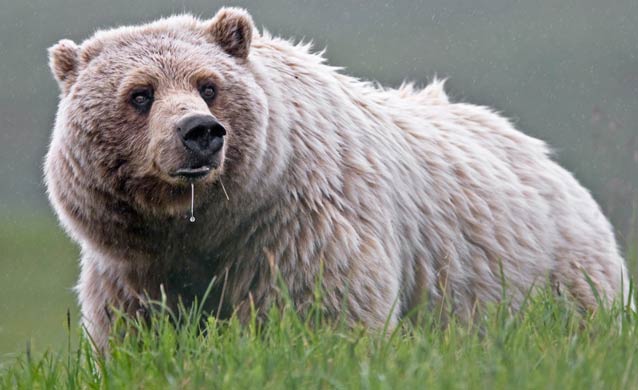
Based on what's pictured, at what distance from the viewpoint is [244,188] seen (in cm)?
620

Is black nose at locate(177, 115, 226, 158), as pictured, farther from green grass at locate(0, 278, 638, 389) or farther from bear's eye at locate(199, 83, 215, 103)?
green grass at locate(0, 278, 638, 389)

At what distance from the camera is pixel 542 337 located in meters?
5.04

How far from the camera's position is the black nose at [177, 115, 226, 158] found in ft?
18.8

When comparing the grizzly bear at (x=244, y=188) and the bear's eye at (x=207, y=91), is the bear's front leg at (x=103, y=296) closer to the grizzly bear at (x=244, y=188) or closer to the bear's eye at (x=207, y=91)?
the grizzly bear at (x=244, y=188)

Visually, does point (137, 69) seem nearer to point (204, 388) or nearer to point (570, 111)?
point (204, 388)

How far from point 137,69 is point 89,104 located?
0.27 metres

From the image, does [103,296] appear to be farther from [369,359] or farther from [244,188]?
[369,359]

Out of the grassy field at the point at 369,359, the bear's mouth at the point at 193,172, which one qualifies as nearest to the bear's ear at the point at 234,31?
the bear's mouth at the point at 193,172

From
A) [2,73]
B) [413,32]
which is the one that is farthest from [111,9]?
[413,32]

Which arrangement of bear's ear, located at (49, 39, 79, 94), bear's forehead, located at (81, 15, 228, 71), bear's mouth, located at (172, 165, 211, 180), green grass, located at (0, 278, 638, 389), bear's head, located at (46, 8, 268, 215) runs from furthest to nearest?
bear's ear, located at (49, 39, 79, 94) → bear's forehead, located at (81, 15, 228, 71) → bear's head, located at (46, 8, 268, 215) → bear's mouth, located at (172, 165, 211, 180) → green grass, located at (0, 278, 638, 389)

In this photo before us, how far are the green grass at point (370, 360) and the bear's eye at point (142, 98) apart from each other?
117 centimetres

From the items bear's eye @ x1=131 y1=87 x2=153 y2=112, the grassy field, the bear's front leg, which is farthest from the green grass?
bear's eye @ x1=131 y1=87 x2=153 y2=112

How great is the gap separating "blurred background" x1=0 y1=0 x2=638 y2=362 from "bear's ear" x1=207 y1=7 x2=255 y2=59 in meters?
35.6

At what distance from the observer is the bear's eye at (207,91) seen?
6172 millimetres
